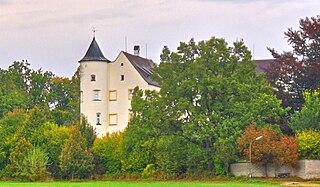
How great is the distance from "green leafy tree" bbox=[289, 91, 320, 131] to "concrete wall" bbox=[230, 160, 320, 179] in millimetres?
4680

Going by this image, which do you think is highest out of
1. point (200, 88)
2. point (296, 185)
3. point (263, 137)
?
point (200, 88)

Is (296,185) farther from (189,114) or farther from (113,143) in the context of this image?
(113,143)

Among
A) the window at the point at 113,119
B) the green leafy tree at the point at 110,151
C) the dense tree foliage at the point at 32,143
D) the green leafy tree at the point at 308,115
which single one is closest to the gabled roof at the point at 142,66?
the window at the point at 113,119

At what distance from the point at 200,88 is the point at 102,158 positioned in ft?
44.7

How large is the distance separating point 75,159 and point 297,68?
22.3m

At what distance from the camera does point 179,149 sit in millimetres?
72500

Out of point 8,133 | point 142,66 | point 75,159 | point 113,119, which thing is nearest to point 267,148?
point 75,159

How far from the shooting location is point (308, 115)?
72312mm

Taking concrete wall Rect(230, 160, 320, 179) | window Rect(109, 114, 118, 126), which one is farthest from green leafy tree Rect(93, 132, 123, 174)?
window Rect(109, 114, 118, 126)

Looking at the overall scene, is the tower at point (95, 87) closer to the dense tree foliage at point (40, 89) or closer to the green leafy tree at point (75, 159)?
the dense tree foliage at point (40, 89)

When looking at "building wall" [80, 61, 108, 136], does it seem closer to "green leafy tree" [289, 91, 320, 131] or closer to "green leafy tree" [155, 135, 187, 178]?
"green leafy tree" [155, 135, 187, 178]

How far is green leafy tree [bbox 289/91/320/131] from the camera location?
71.4m

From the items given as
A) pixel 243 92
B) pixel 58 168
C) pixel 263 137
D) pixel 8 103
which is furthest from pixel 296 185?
pixel 8 103

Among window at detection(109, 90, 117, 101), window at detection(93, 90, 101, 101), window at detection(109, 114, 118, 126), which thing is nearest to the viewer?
window at detection(93, 90, 101, 101)
